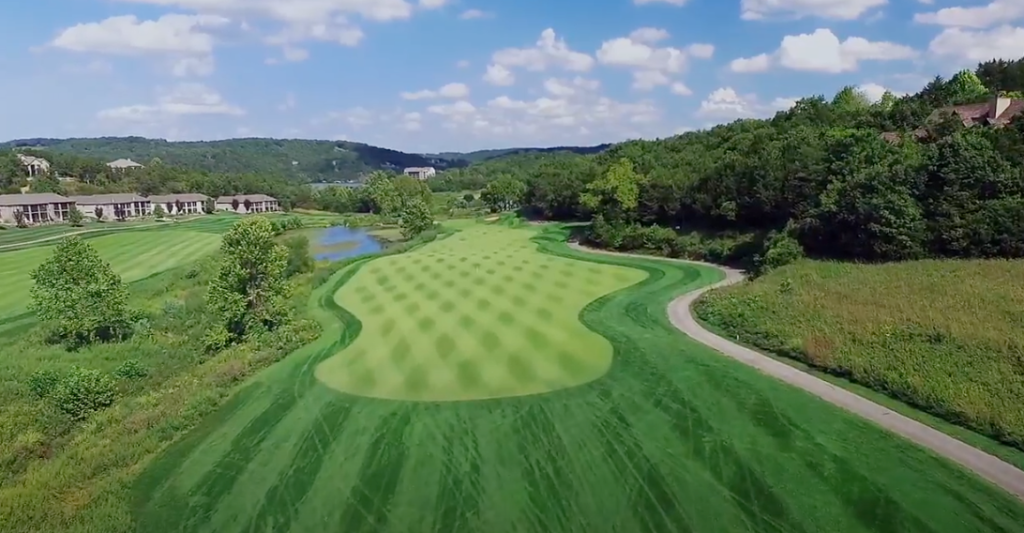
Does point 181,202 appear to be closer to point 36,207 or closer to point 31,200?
point 36,207

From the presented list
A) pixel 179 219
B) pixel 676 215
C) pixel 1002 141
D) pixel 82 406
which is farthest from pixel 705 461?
Result: pixel 179 219

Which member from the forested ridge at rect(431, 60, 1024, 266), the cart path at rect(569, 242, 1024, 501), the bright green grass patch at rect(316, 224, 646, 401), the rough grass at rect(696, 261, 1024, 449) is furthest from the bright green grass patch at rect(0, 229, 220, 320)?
the rough grass at rect(696, 261, 1024, 449)

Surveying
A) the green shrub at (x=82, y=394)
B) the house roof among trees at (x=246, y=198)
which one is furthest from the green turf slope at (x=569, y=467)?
the house roof among trees at (x=246, y=198)

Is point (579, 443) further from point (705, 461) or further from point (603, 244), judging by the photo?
point (603, 244)

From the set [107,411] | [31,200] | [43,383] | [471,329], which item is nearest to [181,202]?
[31,200]

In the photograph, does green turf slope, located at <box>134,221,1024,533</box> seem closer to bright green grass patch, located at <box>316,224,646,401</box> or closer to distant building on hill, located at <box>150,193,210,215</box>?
bright green grass patch, located at <box>316,224,646,401</box>

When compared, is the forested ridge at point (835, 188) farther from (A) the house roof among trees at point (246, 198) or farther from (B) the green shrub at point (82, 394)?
(A) the house roof among trees at point (246, 198)
